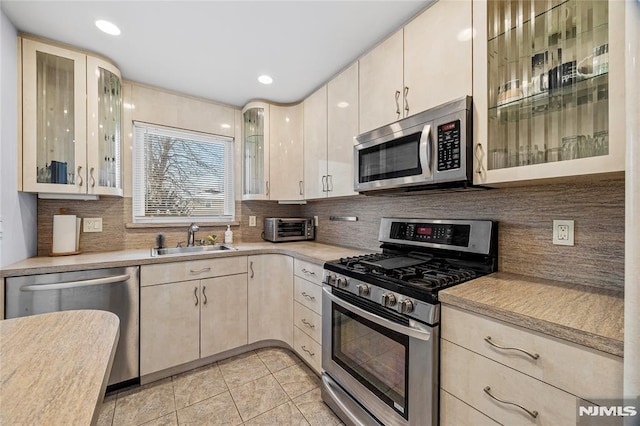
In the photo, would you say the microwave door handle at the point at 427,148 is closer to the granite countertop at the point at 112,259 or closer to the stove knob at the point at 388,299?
the stove knob at the point at 388,299

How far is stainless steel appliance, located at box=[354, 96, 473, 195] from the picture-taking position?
4.43 feet

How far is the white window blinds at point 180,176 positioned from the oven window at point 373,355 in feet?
5.96

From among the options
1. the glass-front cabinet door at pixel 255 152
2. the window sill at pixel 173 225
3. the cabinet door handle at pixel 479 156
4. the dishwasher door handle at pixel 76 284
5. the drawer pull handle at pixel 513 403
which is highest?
the glass-front cabinet door at pixel 255 152

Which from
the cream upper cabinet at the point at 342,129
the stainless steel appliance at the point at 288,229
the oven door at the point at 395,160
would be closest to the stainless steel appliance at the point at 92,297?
the stainless steel appliance at the point at 288,229

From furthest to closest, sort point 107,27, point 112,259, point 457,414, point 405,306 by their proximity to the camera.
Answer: point 112,259 → point 107,27 → point 405,306 → point 457,414

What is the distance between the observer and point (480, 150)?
1.32m

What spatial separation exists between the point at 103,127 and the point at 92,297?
4.18 feet

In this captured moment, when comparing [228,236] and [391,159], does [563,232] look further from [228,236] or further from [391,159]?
[228,236]

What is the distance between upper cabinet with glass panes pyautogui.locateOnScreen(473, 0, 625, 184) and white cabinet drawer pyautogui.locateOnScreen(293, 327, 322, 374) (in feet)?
5.13

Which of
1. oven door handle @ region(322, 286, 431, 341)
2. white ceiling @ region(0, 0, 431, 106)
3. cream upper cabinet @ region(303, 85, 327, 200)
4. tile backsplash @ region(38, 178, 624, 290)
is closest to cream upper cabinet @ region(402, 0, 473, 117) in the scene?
white ceiling @ region(0, 0, 431, 106)

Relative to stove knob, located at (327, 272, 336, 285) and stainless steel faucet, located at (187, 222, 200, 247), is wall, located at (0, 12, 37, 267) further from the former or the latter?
stove knob, located at (327, 272, 336, 285)

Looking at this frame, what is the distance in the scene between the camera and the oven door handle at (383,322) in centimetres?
118

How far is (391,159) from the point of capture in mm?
1720

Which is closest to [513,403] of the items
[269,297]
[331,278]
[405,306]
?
[405,306]
